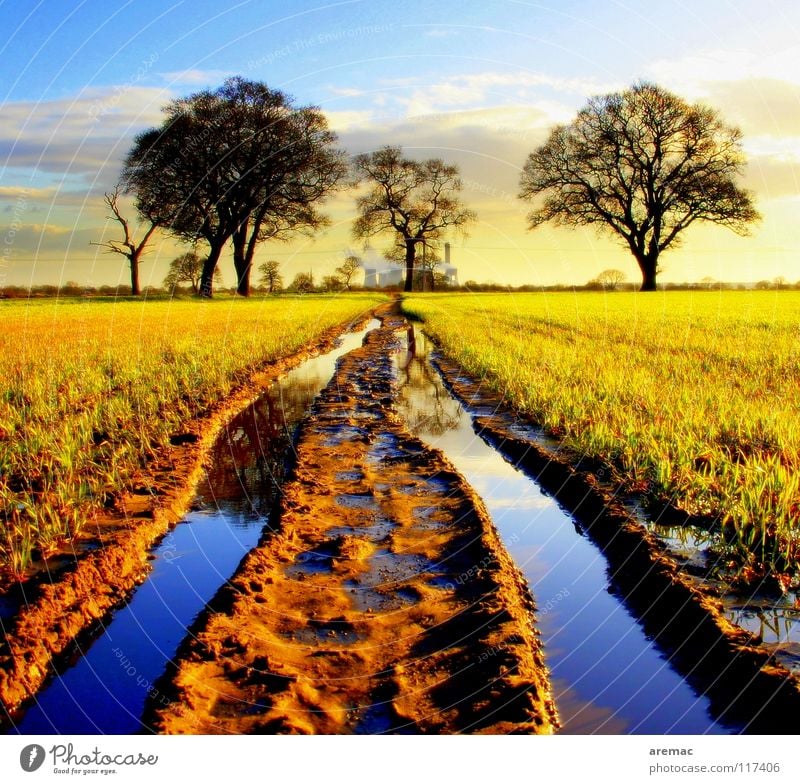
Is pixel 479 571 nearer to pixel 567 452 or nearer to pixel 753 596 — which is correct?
pixel 753 596

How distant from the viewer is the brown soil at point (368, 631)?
142 inches

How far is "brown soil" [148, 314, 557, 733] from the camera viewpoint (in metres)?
3.61

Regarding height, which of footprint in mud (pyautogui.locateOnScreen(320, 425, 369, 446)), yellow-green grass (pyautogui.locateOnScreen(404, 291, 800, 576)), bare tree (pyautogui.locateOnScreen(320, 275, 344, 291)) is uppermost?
bare tree (pyautogui.locateOnScreen(320, 275, 344, 291))

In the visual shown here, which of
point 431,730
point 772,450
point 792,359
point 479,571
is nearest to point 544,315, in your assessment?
point 792,359

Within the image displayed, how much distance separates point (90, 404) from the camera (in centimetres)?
1034

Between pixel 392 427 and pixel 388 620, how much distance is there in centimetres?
582

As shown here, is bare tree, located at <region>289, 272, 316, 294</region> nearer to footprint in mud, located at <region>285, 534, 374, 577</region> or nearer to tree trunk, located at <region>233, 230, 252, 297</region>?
tree trunk, located at <region>233, 230, 252, 297</region>

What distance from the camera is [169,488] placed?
23.8ft

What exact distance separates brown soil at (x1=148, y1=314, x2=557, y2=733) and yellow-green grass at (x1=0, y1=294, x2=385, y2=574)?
176cm
